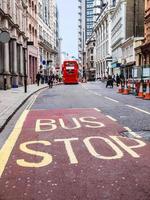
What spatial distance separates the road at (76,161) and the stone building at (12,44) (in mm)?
20648

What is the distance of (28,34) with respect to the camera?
182 feet

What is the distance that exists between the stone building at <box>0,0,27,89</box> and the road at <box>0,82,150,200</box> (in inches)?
813

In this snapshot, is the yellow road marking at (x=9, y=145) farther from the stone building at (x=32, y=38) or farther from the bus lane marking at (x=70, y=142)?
the stone building at (x=32, y=38)

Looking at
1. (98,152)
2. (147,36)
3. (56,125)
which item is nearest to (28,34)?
(147,36)

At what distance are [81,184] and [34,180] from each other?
25.5 inches

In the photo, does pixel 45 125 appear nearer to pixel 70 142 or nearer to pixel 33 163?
pixel 70 142

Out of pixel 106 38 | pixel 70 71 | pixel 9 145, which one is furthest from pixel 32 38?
pixel 9 145

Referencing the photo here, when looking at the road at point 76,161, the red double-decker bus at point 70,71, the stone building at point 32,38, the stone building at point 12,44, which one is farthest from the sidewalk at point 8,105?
the red double-decker bus at point 70,71

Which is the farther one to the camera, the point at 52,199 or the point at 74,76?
the point at 74,76

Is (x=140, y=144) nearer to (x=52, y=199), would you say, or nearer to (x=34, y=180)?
(x=34, y=180)

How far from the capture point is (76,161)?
250 inches

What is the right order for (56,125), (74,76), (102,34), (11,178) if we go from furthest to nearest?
(102,34), (74,76), (56,125), (11,178)

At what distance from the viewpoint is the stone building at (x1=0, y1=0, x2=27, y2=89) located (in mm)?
34750

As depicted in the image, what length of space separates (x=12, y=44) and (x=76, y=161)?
114ft
